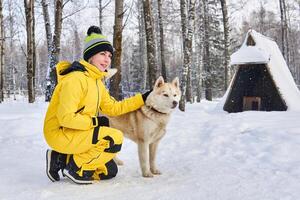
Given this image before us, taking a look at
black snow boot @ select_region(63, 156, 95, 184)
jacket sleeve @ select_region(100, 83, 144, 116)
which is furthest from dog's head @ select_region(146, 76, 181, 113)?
black snow boot @ select_region(63, 156, 95, 184)

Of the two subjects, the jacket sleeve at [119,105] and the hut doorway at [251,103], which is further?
the hut doorway at [251,103]

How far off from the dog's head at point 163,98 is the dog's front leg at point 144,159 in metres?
0.44

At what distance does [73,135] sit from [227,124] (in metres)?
3.81

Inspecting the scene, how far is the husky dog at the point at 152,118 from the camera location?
3.86m

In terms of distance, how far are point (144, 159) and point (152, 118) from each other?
1.50 ft

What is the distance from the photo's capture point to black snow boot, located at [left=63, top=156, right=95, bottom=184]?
3.42 meters

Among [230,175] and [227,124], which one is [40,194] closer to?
[230,175]

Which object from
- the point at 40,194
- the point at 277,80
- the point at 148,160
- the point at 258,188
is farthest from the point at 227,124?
the point at 277,80

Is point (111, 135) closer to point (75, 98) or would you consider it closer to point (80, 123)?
point (80, 123)

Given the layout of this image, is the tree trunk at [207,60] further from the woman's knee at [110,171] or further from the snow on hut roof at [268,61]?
the woman's knee at [110,171]

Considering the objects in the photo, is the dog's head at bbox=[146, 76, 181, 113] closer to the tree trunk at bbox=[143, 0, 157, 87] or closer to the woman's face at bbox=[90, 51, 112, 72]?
the woman's face at bbox=[90, 51, 112, 72]

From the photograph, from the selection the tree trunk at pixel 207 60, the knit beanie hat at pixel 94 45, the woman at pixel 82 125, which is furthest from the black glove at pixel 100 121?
the tree trunk at pixel 207 60

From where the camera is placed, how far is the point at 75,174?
11.3 feet

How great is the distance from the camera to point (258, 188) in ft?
9.80
